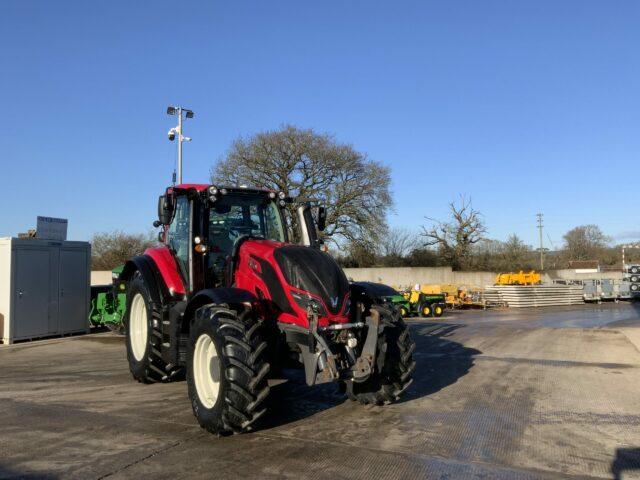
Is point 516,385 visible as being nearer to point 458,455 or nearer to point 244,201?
point 458,455

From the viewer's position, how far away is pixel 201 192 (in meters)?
6.94

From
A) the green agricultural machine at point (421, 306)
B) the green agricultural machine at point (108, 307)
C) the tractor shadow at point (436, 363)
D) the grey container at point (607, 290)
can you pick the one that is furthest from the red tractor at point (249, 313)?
the grey container at point (607, 290)

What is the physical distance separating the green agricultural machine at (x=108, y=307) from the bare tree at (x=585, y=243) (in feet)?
223

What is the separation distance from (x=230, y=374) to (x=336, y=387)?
3.03m

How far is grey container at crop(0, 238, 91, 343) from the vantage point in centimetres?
1285

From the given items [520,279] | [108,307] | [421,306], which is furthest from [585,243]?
[108,307]

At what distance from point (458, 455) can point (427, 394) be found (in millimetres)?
2519

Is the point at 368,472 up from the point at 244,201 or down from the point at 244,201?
down

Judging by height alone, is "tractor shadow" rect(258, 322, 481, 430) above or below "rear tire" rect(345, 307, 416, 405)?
below

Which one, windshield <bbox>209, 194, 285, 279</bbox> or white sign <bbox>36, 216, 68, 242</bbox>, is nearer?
windshield <bbox>209, 194, 285, 279</bbox>

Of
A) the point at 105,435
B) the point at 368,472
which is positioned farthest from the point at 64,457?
the point at 368,472

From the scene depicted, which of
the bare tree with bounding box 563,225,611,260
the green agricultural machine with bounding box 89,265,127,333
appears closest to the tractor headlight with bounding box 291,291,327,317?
the green agricultural machine with bounding box 89,265,127,333

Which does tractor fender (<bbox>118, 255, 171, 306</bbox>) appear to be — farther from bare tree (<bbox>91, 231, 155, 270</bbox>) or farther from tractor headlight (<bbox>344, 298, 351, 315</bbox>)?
bare tree (<bbox>91, 231, 155, 270</bbox>)

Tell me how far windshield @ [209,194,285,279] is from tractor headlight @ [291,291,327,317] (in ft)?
4.82
